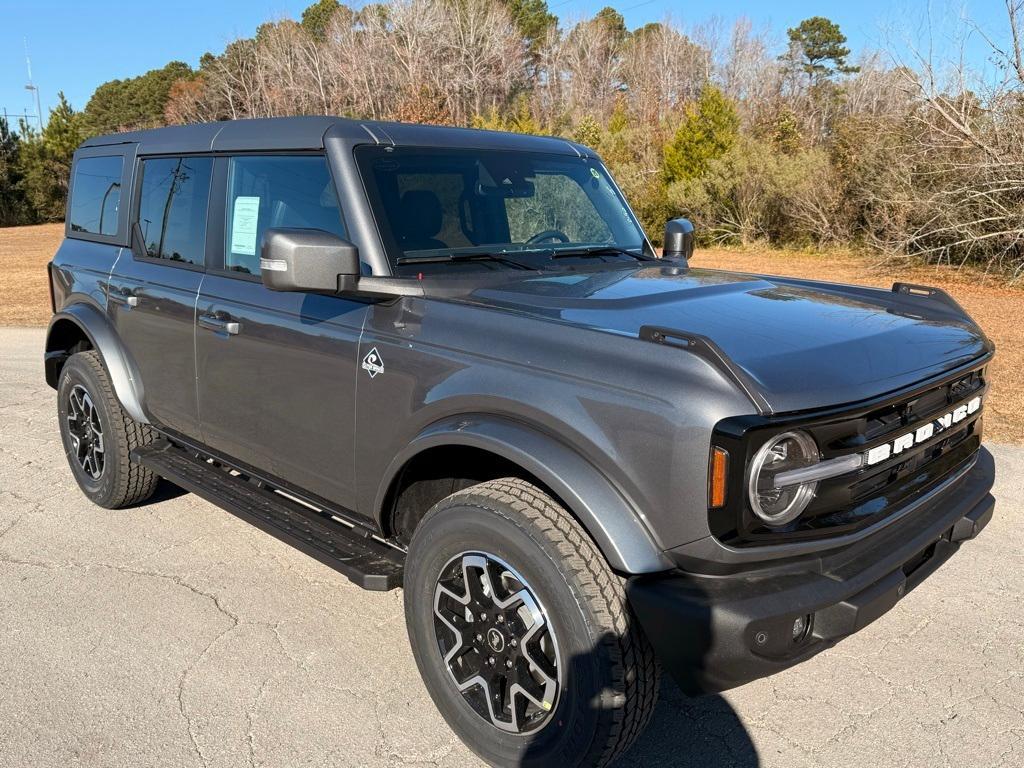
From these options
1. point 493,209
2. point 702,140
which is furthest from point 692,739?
point 702,140

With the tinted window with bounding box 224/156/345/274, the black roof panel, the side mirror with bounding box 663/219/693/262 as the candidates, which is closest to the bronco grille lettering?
the side mirror with bounding box 663/219/693/262

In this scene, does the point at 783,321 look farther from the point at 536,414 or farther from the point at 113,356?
the point at 113,356

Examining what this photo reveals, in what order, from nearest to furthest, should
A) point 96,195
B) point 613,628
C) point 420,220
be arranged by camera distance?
point 613,628, point 420,220, point 96,195

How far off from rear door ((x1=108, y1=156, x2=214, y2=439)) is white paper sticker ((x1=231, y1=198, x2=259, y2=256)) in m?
0.26

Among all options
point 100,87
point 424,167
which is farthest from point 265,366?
point 100,87

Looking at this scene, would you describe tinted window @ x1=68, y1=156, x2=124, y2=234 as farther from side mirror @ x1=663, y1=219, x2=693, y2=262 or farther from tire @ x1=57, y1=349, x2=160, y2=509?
side mirror @ x1=663, y1=219, x2=693, y2=262

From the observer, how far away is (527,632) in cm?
257

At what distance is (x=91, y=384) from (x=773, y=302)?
145 inches

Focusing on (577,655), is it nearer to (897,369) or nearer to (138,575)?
(897,369)

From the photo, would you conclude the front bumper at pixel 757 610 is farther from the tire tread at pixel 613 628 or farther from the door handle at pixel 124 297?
the door handle at pixel 124 297

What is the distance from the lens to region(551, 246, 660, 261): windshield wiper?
3.75 m

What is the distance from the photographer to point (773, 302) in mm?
3182

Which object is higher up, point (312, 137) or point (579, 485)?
point (312, 137)

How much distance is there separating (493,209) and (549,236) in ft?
0.96
